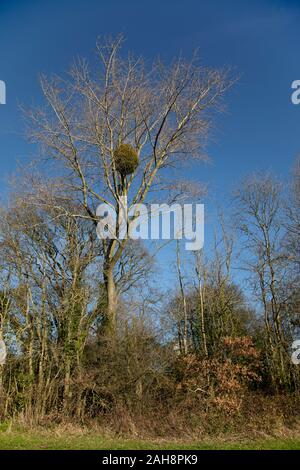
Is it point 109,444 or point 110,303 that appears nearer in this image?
point 109,444

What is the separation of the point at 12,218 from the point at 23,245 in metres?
1.49

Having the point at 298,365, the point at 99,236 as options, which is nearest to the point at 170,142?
the point at 99,236

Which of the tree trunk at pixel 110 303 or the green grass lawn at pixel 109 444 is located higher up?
the tree trunk at pixel 110 303

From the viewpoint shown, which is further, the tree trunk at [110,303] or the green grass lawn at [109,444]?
the tree trunk at [110,303]

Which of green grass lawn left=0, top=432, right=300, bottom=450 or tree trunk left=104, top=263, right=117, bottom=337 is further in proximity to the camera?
tree trunk left=104, top=263, right=117, bottom=337

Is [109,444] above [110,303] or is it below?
below

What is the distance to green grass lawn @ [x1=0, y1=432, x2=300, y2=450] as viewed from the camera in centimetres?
927

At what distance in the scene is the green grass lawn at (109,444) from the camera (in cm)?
927

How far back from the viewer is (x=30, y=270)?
17.3m

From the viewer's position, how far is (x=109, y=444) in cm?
977

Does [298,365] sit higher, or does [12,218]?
[12,218]

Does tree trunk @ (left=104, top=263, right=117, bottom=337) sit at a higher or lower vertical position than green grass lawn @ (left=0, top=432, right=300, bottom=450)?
higher
